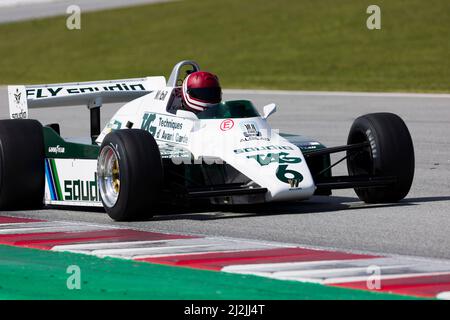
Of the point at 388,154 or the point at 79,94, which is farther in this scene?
the point at 79,94

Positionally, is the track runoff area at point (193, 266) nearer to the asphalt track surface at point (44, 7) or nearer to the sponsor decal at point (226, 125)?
the sponsor decal at point (226, 125)

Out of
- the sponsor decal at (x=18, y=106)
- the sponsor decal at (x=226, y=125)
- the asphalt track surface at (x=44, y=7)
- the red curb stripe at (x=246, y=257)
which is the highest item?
the asphalt track surface at (x=44, y=7)

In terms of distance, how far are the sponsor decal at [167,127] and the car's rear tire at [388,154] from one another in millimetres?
1743

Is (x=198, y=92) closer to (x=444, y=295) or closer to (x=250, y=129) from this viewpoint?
(x=250, y=129)

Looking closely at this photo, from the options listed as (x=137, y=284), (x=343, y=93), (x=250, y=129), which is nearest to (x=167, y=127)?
(x=250, y=129)

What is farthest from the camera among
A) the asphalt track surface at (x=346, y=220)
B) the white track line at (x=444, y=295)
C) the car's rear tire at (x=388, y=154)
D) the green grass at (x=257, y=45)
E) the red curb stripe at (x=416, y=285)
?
the green grass at (x=257, y=45)

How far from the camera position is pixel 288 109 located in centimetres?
2469

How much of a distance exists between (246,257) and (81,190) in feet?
11.2

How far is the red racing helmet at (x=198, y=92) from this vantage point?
38.2 feet

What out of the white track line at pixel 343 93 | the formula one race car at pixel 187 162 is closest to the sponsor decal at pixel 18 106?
the formula one race car at pixel 187 162

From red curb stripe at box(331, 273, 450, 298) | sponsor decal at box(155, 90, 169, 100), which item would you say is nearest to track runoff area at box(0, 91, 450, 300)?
red curb stripe at box(331, 273, 450, 298)

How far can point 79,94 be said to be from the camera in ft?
43.5

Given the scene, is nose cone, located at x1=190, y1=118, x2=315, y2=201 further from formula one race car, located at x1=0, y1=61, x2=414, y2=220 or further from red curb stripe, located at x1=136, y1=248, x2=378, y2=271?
red curb stripe, located at x1=136, y1=248, x2=378, y2=271

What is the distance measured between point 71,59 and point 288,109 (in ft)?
48.4
